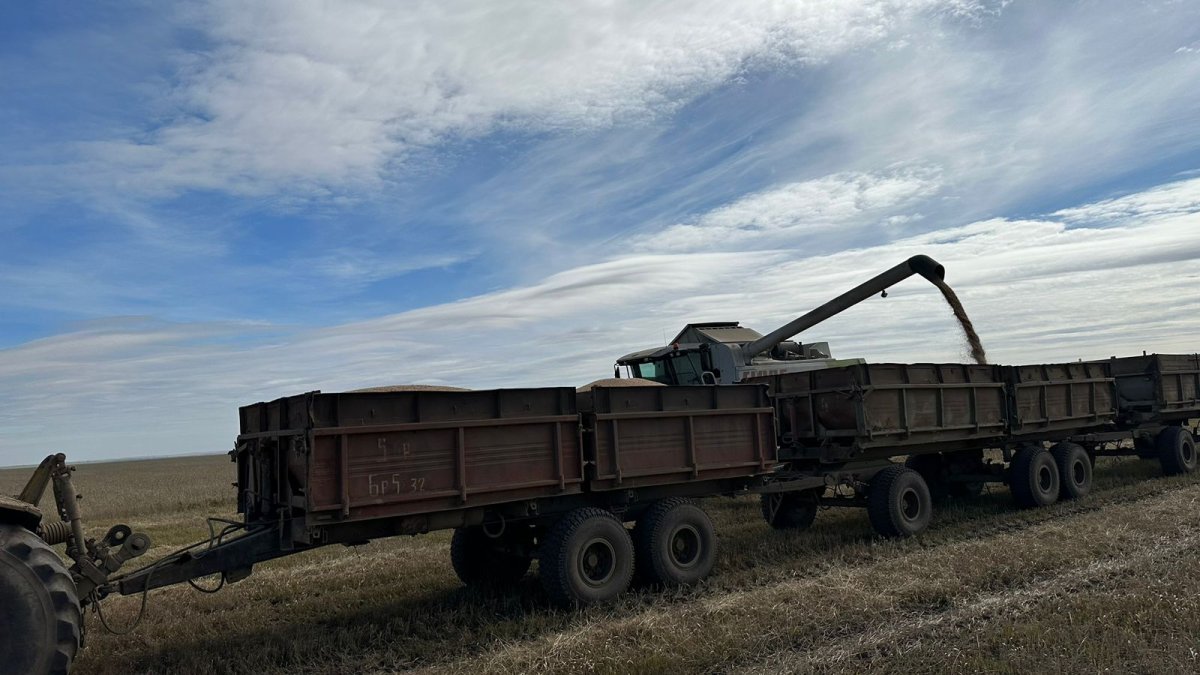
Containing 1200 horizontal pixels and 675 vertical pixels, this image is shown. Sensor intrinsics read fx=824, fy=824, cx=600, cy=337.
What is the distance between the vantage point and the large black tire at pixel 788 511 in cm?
1102

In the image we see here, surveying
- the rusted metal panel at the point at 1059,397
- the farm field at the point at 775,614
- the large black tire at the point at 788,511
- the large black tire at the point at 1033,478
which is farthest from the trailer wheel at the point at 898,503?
the rusted metal panel at the point at 1059,397

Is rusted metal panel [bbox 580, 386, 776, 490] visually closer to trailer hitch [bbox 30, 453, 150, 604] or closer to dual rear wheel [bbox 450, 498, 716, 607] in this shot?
dual rear wheel [bbox 450, 498, 716, 607]

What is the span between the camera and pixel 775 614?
21.5 ft

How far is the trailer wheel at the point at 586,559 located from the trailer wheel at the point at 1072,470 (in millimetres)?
8378

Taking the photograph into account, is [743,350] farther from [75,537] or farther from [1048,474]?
[75,537]

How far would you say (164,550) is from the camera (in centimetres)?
1310

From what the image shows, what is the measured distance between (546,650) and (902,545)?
17.2ft

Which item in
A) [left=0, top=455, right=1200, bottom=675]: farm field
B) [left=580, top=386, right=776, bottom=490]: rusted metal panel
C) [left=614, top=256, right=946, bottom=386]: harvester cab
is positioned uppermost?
[left=614, top=256, right=946, bottom=386]: harvester cab

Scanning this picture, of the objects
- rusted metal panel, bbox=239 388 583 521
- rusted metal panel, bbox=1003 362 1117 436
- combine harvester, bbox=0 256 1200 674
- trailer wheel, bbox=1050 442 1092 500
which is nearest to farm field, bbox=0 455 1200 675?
combine harvester, bbox=0 256 1200 674

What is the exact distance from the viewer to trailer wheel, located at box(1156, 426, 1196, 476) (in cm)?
1524

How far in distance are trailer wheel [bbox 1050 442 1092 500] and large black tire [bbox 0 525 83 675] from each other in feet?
42.0

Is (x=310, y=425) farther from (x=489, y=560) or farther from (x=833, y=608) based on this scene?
(x=833, y=608)

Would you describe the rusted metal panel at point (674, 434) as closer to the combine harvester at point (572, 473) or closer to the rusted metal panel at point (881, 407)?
the combine harvester at point (572, 473)

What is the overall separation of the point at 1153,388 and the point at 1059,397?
3610mm
